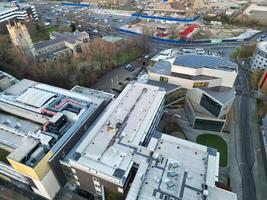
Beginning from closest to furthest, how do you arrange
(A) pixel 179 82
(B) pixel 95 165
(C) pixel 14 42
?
(B) pixel 95 165 → (A) pixel 179 82 → (C) pixel 14 42

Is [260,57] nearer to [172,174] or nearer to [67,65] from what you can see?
[172,174]

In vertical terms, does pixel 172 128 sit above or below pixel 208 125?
below

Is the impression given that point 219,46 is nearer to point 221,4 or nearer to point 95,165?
point 221,4

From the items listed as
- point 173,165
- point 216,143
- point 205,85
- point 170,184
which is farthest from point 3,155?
point 205,85

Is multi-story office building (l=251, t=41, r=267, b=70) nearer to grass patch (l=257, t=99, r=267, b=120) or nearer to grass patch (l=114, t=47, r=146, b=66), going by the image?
grass patch (l=257, t=99, r=267, b=120)

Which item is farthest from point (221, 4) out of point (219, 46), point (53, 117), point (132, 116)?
point (53, 117)

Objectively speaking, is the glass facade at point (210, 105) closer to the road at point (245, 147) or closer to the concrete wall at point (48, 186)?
the road at point (245, 147)

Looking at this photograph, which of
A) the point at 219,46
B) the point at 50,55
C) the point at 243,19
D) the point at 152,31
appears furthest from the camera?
the point at 243,19
